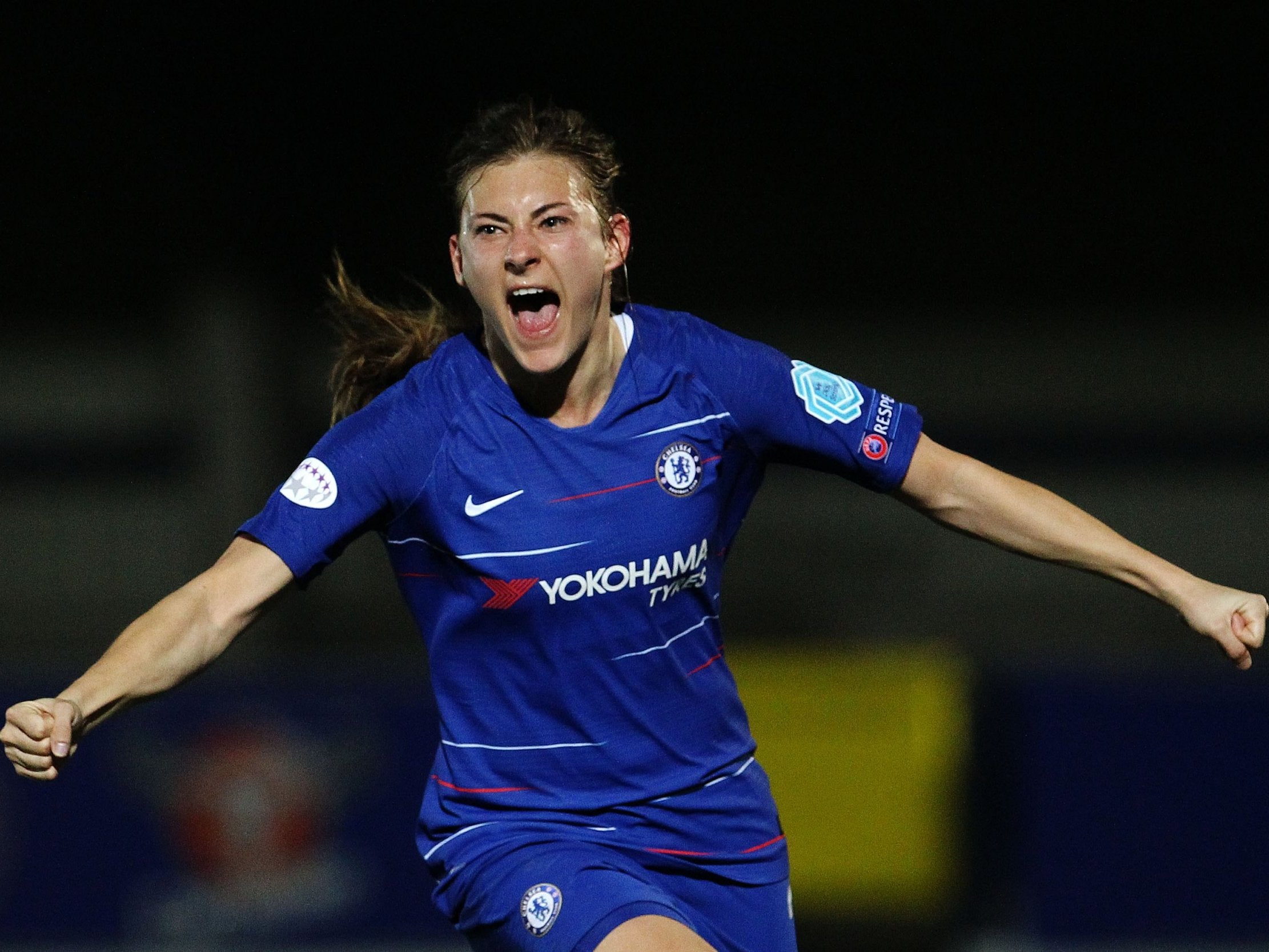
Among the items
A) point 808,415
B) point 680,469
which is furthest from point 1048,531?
point 680,469

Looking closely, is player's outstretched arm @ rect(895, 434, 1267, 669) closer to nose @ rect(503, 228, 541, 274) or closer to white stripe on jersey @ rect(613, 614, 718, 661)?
white stripe on jersey @ rect(613, 614, 718, 661)

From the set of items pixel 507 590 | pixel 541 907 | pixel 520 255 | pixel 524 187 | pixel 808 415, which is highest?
pixel 524 187

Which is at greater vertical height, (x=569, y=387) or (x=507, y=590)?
(x=569, y=387)

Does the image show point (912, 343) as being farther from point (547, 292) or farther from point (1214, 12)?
point (547, 292)

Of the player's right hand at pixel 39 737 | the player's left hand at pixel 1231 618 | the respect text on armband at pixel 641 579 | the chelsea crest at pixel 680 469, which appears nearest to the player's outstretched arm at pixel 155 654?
the player's right hand at pixel 39 737

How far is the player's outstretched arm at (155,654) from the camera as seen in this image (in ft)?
9.16

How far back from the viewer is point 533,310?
3.36 meters

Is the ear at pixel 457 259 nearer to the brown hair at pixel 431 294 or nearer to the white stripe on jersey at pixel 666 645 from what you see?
the brown hair at pixel 431 294

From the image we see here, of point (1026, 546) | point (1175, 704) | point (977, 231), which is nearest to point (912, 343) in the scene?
point (977, 231)

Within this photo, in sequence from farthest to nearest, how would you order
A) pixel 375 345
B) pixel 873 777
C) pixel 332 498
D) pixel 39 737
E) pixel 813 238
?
pixel 813 238 → pixel 873 777 → pixel 375 345 → pixel 332 498 → pixel 39 737

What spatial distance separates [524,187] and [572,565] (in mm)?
748

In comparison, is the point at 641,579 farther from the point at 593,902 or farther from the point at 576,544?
the point at 593,902

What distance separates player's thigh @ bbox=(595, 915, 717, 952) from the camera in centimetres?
292

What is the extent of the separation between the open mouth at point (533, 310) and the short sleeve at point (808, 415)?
334 mm
